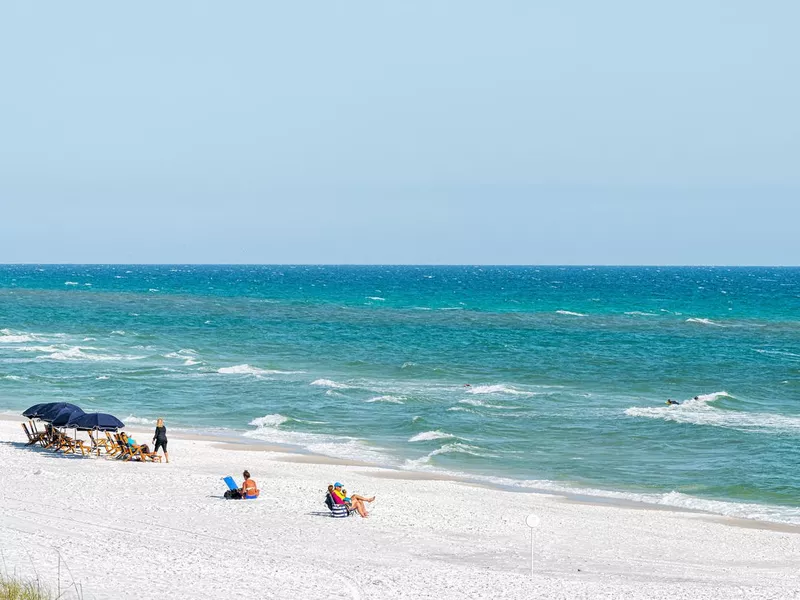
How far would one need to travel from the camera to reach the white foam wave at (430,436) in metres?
33.4

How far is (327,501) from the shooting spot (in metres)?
22.0

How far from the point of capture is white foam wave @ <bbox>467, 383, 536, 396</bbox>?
4419 cm

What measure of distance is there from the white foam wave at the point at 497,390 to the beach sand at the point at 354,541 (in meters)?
16.7

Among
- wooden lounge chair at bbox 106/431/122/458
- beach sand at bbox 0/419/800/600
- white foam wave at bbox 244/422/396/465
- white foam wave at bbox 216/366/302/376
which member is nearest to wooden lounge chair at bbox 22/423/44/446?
beach sand at bbox 0/419/800/600

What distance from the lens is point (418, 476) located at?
2823 cm

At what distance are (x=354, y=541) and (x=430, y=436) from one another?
46.0 feet

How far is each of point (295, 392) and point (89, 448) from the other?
15.4 meters

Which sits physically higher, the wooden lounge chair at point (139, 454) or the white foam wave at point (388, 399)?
the white foam wave at point (388, 399)

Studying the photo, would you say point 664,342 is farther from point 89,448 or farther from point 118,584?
point 118,584

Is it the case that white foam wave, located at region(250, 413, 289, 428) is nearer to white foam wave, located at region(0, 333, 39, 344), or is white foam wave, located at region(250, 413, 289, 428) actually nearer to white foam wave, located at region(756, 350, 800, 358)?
white foam wave, located at region(0, 333, 39, 344)

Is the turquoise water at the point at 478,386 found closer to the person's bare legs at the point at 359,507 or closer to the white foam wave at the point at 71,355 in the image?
the white foam wave at the point at 71,355

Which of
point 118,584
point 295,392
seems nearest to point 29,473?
point 118,584

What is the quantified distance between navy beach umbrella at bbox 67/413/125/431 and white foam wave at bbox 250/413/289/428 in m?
9.05

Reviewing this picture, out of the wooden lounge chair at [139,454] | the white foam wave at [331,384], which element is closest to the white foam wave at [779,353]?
the white foam wave at [331,384]
